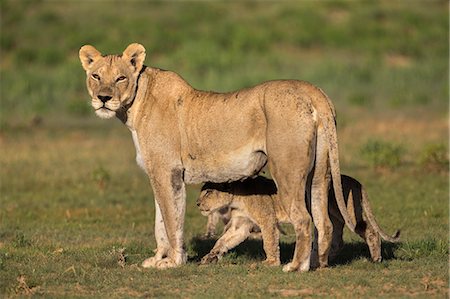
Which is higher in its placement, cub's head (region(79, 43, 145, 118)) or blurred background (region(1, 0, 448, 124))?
cub's head (region(79, 43, 145, 118))

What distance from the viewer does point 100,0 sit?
126 ft

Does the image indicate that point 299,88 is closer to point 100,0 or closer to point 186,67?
point 186,67

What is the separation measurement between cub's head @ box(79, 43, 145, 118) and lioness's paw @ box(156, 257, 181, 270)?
132 centimetres

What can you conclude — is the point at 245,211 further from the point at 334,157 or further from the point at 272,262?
the point at 334,157

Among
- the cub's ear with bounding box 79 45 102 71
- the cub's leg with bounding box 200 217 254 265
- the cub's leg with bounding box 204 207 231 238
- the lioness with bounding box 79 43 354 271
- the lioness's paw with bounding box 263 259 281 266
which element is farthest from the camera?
the cub's leg with bounding box 204 207 231 238

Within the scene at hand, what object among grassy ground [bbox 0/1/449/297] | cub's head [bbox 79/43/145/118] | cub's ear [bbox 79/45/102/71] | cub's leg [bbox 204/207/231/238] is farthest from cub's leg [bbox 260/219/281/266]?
cub's ear [bbox 79/45/102/71]

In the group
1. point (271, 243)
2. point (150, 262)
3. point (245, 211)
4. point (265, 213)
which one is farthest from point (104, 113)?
point (271, 243)

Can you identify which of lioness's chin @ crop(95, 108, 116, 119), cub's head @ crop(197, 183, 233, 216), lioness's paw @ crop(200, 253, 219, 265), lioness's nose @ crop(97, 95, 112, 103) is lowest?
lioness's paw @ crop(200, 253, 219, 265)

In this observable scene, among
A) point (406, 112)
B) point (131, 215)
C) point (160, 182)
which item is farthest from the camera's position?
point (406, 112)

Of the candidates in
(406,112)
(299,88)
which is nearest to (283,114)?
(299,88)

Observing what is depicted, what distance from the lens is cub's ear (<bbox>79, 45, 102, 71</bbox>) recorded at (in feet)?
30.2

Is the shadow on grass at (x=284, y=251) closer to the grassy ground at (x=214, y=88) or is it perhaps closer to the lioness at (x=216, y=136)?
the grassy ground at (x=214, y=88)

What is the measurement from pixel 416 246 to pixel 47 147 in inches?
410

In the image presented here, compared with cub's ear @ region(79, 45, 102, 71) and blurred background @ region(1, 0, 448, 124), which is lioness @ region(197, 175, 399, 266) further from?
blurred background @ region(1, 0, 448, 124)
